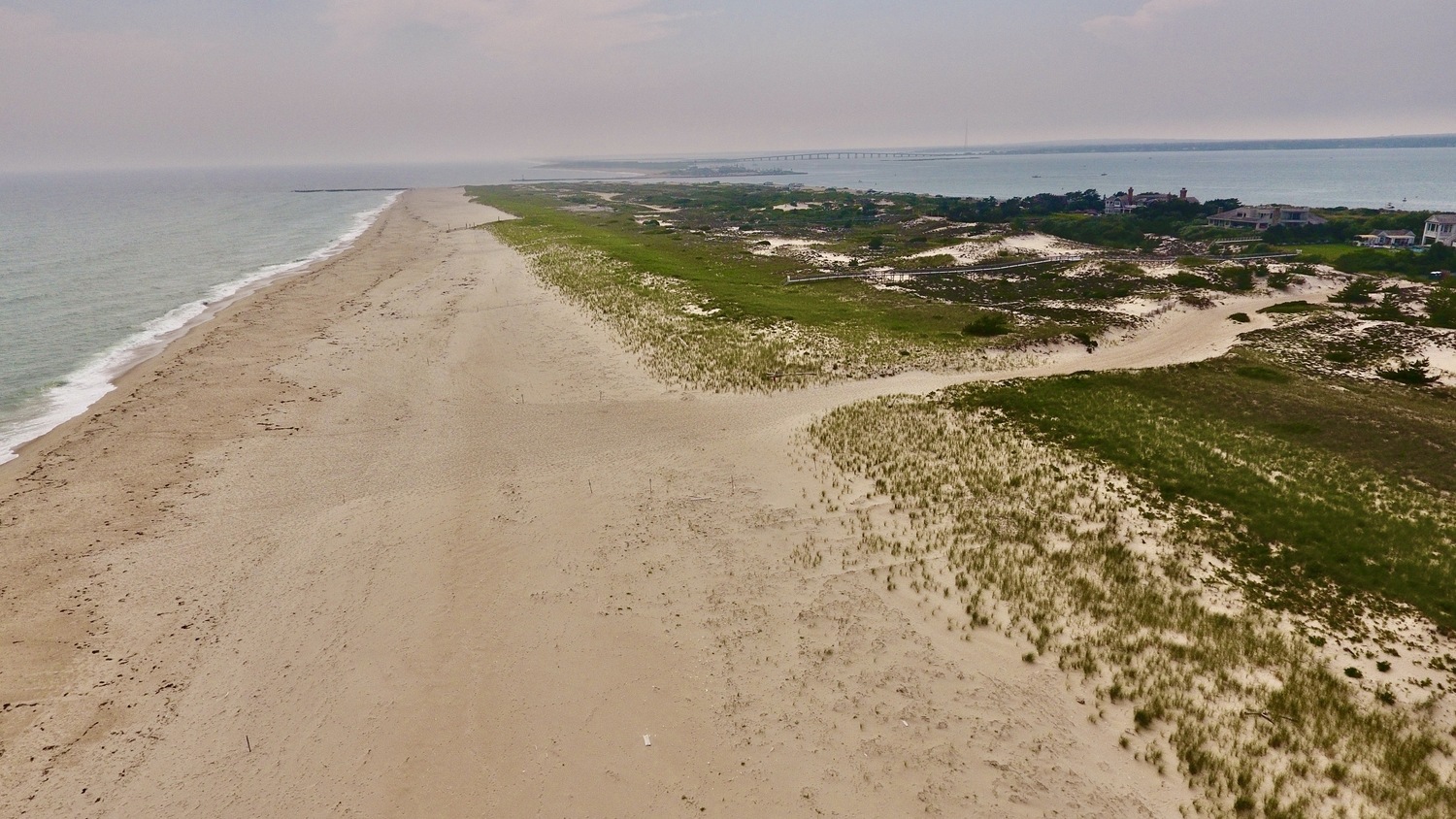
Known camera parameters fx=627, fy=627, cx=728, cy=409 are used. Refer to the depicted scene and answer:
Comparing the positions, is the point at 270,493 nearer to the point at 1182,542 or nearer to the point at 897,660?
the point at 897,660

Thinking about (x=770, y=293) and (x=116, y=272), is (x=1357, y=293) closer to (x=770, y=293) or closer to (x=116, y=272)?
(x=770, y=293)

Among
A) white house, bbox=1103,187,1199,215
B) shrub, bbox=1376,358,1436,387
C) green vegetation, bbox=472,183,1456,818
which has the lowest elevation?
green vegetation, bbox=472,183,1456,818

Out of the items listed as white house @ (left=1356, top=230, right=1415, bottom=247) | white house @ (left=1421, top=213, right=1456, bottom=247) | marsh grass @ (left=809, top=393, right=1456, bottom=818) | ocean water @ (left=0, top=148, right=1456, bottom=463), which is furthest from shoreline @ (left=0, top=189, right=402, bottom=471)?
white house @ (left=1356, top=230, right=1415, bottom=247)

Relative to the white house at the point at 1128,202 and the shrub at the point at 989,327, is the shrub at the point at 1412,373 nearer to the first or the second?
the shrub at the point at 989,327

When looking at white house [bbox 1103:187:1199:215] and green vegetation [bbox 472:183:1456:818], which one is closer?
green vegetation [bbox 472:183:1456:818]

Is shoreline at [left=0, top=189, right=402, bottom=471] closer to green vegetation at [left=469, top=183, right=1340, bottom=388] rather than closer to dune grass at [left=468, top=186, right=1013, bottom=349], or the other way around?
green vegetation at [left=469, top=183, right=1340, bottom=388]
